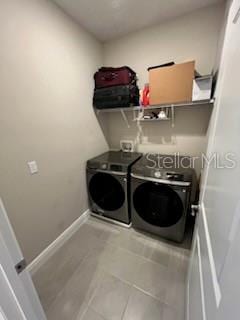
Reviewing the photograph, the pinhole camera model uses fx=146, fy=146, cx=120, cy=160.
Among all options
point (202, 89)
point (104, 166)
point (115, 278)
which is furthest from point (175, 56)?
point (115, 278)

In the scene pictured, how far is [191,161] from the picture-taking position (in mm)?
1913

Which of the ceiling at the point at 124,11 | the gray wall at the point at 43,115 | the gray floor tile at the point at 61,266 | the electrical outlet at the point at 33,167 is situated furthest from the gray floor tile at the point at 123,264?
the ceiling at the point at 124,11

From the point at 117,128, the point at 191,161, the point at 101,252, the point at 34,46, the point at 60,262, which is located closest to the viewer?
the point at 34,46

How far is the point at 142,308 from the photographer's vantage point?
1141 mm

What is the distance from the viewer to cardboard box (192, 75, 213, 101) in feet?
4.70

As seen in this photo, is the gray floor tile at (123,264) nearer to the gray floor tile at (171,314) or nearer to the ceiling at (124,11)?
the gray floor tile at (171,314)

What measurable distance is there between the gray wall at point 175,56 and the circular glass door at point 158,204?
2.39 feet

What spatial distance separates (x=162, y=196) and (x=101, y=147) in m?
1.21

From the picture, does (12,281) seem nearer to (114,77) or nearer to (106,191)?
(106,191)

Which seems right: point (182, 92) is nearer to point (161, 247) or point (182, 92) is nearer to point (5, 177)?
point (161, 247)

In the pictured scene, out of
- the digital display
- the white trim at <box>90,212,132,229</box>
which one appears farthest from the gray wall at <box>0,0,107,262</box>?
the digital display

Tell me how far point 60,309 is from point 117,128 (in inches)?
83.9

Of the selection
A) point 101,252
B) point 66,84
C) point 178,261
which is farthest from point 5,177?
point 178,261

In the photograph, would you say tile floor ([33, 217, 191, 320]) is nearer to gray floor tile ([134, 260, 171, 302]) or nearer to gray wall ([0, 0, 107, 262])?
gray floor tile ([134, 260, 171, 302])
